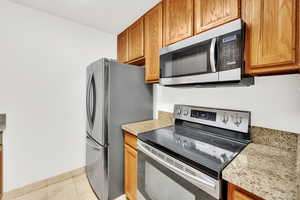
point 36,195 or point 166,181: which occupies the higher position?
point 166,181

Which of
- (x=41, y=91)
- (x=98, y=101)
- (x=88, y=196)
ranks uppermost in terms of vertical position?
(x=41, y=91)

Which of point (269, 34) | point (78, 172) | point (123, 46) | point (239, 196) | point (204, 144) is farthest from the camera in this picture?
point (123, 46)

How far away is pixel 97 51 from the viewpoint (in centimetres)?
212

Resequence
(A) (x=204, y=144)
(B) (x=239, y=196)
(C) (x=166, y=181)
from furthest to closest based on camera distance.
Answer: (A) (x=204, y=144) → (C) (x=166, y=181) → (B) (x=239, y=196)

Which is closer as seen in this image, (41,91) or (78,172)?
(41,91)

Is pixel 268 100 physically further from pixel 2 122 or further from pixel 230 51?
pixel 2 122

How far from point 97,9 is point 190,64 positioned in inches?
54.8

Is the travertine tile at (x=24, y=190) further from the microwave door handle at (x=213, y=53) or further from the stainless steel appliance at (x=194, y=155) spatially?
the microwave door handle at (x=213, y=53)

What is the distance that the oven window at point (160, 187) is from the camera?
0.77 m

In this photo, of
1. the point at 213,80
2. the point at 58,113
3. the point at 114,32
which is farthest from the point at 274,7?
the point at 58,113

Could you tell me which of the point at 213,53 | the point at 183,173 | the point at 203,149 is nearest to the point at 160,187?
the point at 183,173

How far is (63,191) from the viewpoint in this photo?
1653 mm

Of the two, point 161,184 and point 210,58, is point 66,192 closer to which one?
point 161,184

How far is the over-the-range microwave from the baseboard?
6.27 feet
